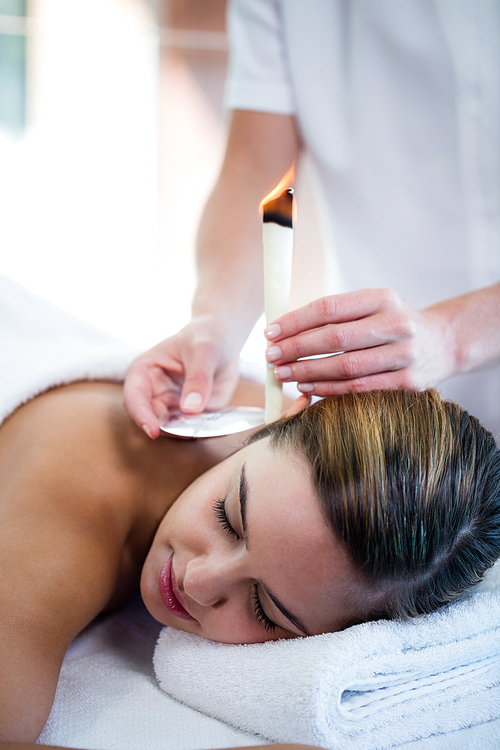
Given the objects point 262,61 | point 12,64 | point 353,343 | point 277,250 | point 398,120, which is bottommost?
point 353,343

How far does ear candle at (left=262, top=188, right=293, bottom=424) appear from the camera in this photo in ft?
2.19

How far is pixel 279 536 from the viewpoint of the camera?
647 mm

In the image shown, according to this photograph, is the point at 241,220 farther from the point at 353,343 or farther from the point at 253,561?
the point at 253,561

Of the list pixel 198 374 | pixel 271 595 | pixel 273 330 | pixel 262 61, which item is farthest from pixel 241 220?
pixel 271 595

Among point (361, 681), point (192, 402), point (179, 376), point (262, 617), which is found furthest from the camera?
point (179, 376)

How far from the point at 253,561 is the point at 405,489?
189 mm

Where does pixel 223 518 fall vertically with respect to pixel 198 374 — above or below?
below

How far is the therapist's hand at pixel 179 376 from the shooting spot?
903 millimetres

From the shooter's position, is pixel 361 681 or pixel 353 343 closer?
pixel 361 681

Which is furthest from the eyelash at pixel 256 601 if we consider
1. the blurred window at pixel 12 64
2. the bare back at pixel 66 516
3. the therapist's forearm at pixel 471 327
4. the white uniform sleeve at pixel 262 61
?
the blurred window at pixel 12 64

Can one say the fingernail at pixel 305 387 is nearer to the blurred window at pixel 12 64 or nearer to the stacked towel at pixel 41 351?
the stacked towel at pixel 41 351

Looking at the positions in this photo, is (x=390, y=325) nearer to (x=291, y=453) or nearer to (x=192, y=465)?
(x=291, y=453)

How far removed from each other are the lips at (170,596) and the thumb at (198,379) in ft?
0.84

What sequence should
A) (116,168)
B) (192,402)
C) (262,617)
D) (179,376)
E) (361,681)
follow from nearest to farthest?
(361,681), (262,617), (192,402), (179,376), (116,168)
